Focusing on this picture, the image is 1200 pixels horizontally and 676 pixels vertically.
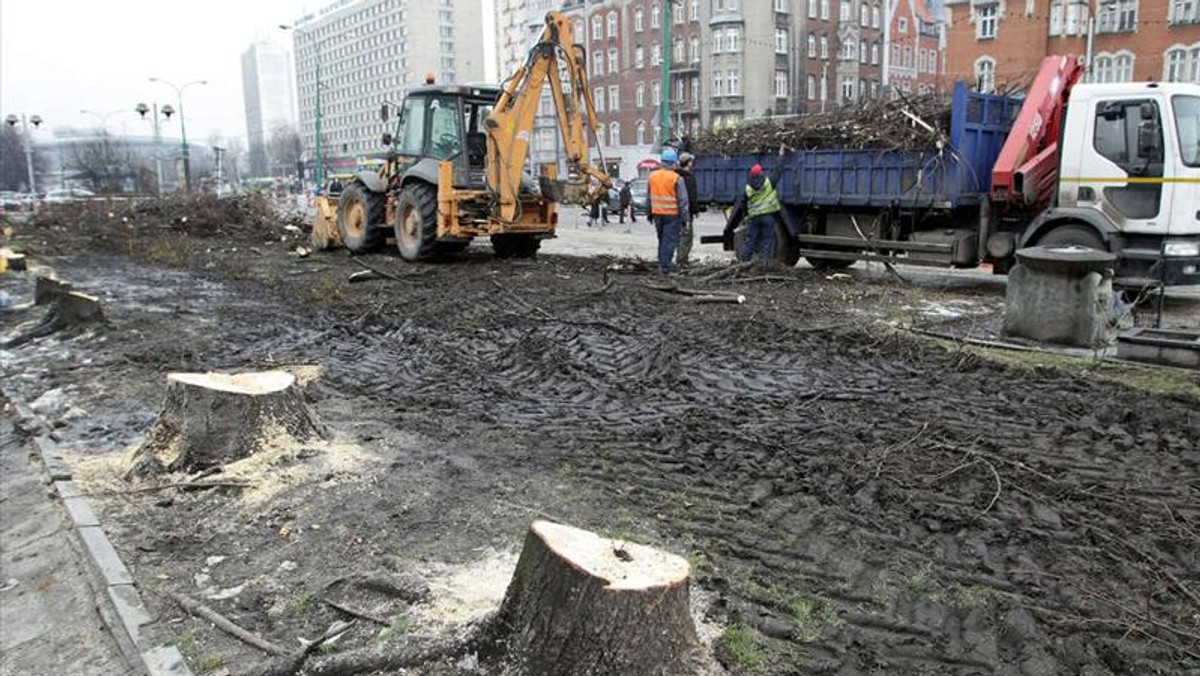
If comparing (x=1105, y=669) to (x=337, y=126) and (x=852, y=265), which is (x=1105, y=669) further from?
(x=337, y=126)

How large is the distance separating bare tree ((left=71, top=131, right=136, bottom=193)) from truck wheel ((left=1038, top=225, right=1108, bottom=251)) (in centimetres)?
4165

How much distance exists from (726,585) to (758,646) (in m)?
0.48

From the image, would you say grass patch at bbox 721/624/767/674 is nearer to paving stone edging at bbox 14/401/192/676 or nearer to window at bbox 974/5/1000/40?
paving stone edging at bbox 14/401/192/676

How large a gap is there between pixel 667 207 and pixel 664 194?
0.20m

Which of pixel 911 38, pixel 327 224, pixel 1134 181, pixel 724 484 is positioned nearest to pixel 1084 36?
pixel 911 38

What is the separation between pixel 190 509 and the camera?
506 cm

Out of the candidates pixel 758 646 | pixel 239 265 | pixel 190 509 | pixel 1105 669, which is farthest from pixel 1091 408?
pixel 239 265

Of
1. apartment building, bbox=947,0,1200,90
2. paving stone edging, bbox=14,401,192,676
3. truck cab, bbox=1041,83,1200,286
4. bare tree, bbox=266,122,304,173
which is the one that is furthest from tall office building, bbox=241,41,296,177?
paving stone edging, bbox=14,401,192,676

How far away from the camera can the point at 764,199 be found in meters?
13.6

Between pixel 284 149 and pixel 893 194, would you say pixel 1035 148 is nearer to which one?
pixel 893 194

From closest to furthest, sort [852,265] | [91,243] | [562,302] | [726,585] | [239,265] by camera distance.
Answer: [726,585] < [562,302] < [852,265] < [239,265] < [91,243]

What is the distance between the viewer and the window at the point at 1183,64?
3644 cm

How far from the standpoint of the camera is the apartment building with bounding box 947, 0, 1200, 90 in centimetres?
3678

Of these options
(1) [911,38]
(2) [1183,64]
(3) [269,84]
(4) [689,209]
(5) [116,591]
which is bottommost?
(5) [116,591]
